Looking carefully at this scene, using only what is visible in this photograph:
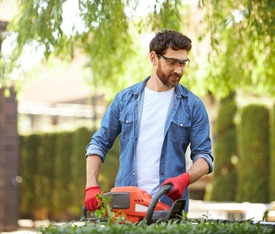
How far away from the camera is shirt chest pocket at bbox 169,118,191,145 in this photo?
4047 millimetres

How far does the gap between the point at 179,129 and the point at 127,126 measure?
0.26 meters

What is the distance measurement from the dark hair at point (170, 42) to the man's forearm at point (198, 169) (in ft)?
1.76

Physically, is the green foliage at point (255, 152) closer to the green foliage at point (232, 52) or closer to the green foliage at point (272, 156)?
the green foliage at point (272, 156)

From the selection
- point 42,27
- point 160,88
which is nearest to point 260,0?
point 42,27

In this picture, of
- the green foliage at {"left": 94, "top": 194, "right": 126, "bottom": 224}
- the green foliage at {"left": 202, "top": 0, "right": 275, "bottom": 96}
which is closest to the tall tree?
the green foliage at {"left": 202, "top": 0, "right": 275, "bottom": 96}

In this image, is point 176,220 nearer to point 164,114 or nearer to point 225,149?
point 164,114

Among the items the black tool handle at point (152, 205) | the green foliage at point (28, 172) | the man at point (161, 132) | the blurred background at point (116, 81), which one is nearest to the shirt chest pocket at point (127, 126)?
the man at point (161, 132)

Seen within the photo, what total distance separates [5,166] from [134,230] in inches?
409

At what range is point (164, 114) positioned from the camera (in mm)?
4086

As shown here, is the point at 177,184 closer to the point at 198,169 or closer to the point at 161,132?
the point at 198,169

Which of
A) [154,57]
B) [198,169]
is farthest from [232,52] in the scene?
[198,169]

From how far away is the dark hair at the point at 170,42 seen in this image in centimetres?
401

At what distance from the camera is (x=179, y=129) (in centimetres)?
405

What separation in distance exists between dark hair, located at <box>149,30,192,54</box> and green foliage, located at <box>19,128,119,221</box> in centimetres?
1166
